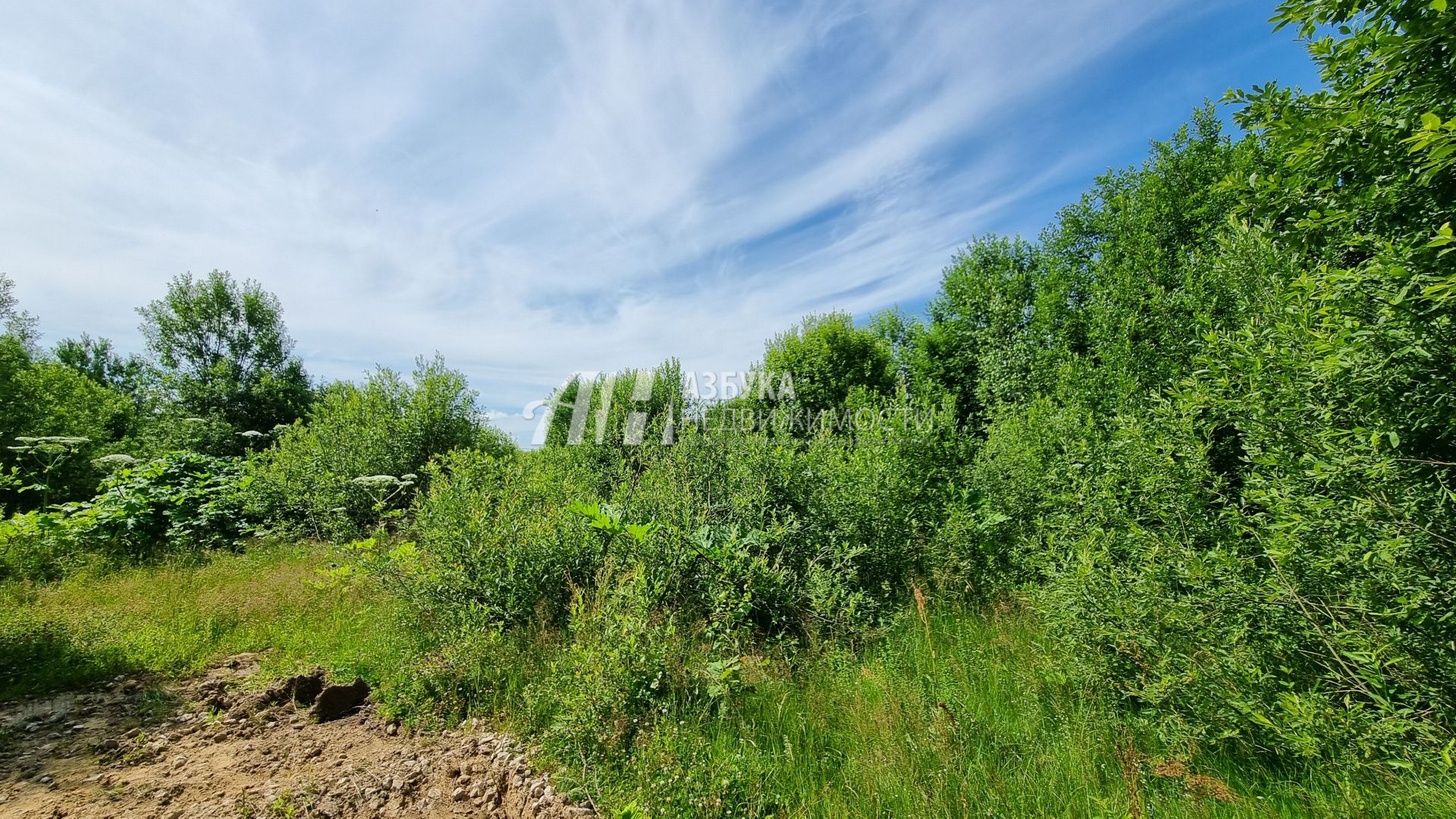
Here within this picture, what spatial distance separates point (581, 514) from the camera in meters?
4.40

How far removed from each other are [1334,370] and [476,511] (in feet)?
16.9

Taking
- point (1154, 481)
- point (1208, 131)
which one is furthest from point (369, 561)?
point (1208, 131)

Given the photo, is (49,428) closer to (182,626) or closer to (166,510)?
(166,510)

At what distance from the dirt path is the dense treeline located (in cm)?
40

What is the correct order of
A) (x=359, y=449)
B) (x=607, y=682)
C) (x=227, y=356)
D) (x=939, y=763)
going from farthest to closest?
(x=227, y=356)
(x=359, y=449)
(x=607, y=682)
(x=939, y=763)

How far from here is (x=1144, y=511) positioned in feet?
13.5

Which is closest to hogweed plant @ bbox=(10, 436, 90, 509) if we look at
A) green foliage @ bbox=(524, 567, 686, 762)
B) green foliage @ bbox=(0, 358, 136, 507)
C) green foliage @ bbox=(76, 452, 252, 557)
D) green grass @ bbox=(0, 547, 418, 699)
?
green foliage @ bbox=(0, 358, 136, 507)

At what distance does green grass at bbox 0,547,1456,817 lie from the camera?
7.54 feet

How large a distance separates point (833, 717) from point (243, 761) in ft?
11.2

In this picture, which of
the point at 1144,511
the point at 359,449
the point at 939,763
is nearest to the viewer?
the point at 939,763

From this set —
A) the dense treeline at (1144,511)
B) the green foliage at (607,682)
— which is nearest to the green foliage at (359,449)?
the dense treeline at (1144,511)

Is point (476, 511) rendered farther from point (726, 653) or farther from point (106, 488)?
point (106, 488)

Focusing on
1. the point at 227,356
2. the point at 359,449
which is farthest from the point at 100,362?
the point at 359,449

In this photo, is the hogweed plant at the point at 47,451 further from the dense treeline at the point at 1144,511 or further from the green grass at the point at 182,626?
the green grass at the point at 182,626
